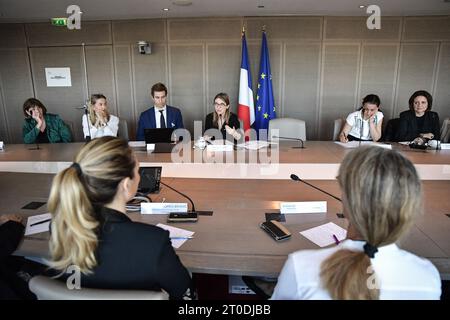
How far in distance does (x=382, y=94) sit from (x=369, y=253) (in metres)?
4.78

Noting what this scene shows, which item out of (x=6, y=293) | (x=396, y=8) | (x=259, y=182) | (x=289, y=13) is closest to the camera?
(x=6, y=293)

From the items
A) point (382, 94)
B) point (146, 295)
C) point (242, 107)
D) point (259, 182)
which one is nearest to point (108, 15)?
point (242, 107)

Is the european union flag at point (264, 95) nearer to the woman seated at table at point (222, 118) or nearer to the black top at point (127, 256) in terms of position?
the woman seated at table at point (222, 118)

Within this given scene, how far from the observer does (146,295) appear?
0.84m

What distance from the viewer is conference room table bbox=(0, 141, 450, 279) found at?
51.8 inches

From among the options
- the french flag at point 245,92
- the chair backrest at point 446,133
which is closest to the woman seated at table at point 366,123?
the chair backrest at point 446,133

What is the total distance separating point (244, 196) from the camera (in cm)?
193

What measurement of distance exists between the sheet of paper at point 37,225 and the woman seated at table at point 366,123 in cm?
301

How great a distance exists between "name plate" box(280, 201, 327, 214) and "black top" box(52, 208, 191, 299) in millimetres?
814

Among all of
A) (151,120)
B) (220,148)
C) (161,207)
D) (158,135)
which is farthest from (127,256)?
(151,120)

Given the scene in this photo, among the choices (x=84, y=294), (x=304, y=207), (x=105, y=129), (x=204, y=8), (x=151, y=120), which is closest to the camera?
(x=84, y=294)

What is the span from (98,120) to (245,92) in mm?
2138

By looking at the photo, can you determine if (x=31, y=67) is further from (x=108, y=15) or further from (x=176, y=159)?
(x=176, y=159)

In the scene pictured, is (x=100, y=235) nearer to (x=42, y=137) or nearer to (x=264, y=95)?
(x=42, y=137)
